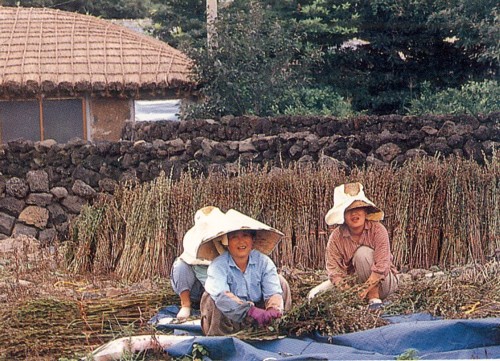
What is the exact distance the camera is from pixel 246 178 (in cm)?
966

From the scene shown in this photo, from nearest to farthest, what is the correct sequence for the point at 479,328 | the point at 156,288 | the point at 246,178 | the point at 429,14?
1. the point at 479,328
2. the point at 156,288
3. the point at 246,178
4. the point at 429,14

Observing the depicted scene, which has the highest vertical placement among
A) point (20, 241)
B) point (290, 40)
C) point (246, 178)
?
point (290, 40)

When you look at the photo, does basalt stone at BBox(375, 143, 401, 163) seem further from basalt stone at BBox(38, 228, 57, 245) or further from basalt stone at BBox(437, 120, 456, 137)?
basalt stone at BBox(38, 228, 57, 245)

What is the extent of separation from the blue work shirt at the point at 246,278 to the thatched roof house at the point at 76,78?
10.8m

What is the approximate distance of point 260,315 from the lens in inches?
235

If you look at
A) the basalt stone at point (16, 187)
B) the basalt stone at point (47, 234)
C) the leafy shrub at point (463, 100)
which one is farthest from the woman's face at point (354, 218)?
the leafy shrub at point (463, 100)

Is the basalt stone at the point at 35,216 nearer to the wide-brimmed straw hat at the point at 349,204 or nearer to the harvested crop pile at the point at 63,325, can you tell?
the harvested crop pile at the point at 63,325

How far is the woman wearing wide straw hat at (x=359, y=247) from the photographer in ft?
23.2

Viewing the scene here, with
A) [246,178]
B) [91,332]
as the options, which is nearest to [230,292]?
[91,332]

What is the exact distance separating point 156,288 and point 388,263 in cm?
185

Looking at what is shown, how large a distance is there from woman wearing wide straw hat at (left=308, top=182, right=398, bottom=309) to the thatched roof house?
9.92m

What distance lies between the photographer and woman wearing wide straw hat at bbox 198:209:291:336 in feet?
19.9

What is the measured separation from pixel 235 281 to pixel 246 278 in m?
0.07

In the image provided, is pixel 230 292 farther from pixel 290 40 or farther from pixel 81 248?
pixel 290 40
